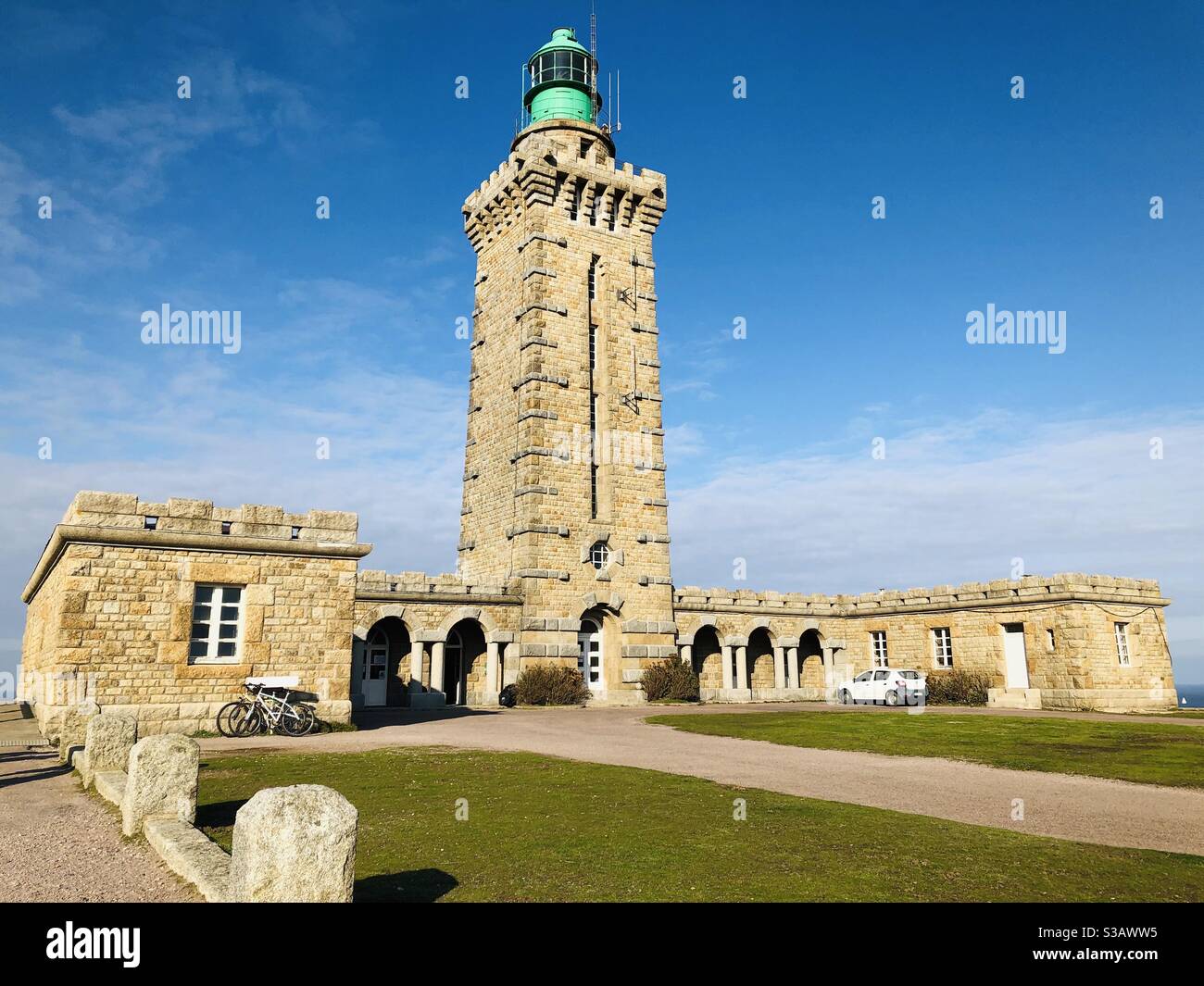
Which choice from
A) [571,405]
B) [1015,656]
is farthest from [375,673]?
[1015,656]

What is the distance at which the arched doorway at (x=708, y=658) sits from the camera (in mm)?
32531

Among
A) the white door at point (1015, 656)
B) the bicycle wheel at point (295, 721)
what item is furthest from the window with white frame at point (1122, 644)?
the bicycle wheel at point (295, 721)

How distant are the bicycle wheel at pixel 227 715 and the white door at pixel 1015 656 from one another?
81.4ft

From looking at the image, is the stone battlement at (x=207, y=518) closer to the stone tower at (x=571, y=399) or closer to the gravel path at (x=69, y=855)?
the gravel path at (x=69, y=855)

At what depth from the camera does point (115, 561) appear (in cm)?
1538

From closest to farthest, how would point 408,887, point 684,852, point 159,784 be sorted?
point 408,887 < point 684,852 < point 159,784

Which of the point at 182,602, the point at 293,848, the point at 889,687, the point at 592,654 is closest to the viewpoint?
the point at 293,848

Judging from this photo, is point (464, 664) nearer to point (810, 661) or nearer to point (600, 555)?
point (600, 555)

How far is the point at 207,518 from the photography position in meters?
16.4

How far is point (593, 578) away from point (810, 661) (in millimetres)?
11852

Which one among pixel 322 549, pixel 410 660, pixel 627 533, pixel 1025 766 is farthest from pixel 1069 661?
pixel 322 549

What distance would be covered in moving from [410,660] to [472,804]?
18.8m

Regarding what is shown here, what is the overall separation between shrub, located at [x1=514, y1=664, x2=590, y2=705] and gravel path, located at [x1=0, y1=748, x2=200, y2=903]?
1705cm
